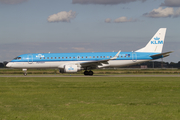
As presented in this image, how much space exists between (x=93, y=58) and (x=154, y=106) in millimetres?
27307

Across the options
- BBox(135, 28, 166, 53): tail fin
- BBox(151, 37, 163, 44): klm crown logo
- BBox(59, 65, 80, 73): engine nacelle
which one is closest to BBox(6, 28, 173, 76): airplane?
BBox(135, 28, 166, 53): tail fin

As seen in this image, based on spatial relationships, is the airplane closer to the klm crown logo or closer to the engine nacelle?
the engine nacelle

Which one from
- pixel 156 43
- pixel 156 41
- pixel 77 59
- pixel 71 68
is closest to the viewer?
pixel 71 68

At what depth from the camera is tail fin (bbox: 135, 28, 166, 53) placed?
3944 centimetres

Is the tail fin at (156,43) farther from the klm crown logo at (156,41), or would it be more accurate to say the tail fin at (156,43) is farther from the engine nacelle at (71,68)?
the engine nacelle at (71,68)

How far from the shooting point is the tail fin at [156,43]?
129ft

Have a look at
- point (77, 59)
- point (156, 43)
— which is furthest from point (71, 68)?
point (156, 43)

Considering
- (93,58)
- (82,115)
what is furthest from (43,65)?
(82,115)

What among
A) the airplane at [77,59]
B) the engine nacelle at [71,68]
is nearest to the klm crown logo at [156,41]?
the airplane at [77,59]

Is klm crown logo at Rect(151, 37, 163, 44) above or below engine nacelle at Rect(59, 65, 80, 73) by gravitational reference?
above

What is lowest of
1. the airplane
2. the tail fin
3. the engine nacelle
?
the engine nacelle

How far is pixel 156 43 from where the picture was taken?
3988cm

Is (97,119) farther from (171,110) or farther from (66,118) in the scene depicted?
(171,110)

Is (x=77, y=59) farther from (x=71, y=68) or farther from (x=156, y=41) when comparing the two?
(x=156, y=41)
